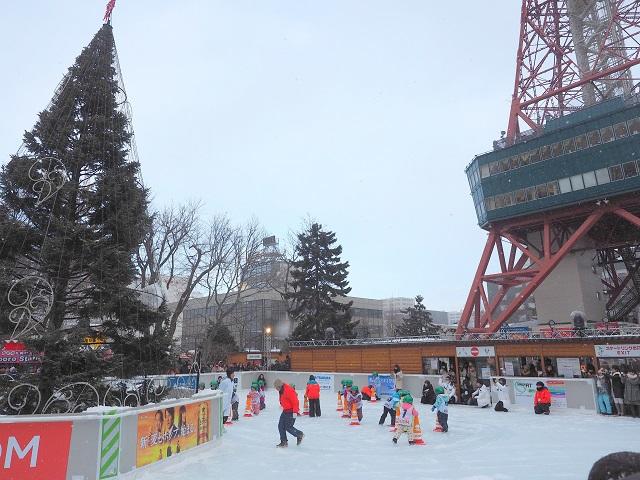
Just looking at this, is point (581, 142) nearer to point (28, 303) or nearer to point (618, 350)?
point (618, 350)

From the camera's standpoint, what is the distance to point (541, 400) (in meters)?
18.5

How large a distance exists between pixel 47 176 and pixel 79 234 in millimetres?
1574

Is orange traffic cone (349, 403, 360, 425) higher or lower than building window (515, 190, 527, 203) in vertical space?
lower

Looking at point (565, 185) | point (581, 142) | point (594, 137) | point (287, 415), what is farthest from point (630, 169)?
point (287, 415)

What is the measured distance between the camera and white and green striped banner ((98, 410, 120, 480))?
317 inches

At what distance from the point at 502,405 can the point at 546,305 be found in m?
28.1

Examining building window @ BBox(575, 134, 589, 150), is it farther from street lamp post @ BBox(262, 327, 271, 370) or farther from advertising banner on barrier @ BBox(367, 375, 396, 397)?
street lamp post @ BBox(262, 327, 271, 370)

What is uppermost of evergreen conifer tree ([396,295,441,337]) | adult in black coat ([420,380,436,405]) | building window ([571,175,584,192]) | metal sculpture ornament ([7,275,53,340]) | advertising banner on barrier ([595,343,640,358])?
building window ([571,175,584,192])

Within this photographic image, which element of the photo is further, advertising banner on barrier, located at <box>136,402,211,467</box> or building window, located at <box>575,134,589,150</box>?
building window, located at <box>575,134,589,150</box>

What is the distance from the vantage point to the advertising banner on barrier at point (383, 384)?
24.9 m

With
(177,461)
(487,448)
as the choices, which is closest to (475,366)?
(487,448)

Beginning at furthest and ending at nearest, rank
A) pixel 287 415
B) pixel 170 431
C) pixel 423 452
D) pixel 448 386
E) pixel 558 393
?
pixel 448 386, pixel 558 393, pixel 287 415, pixel 423 452, pixel 170 431

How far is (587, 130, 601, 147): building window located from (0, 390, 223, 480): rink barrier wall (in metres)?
41.3

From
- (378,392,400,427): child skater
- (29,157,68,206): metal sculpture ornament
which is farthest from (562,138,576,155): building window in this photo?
(29,157,68,206): metal sculpture ornament
